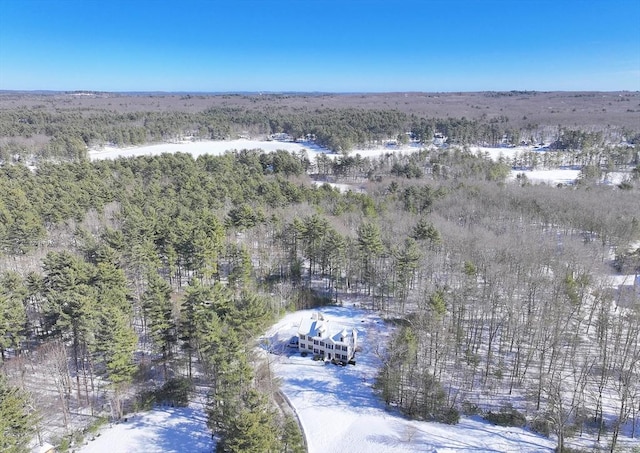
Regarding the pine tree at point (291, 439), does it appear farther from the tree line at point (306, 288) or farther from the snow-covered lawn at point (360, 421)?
the snow-covered lawn at point (360, 421)

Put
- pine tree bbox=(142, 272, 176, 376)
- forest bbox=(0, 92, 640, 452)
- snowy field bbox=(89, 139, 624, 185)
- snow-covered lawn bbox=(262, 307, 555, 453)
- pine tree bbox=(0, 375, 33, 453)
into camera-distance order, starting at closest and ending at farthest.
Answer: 1. pine tree bbox=(0, 375, 33, 453)
2. snow-covered lawn bbox=(262, 307, 555, 453)
3. forest bbox=(0, 92, 640, 452)
4. pine tree bbox=(142, 272, 176, 376)
5. snowy field bbox=(89, 139, 624, 185)

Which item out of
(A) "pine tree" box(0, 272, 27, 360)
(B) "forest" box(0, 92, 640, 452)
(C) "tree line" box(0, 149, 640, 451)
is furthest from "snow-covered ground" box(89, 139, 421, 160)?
(A) "pine tree" box(0, 272, 27, 360)

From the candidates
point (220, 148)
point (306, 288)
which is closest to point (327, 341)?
point (306, 288)

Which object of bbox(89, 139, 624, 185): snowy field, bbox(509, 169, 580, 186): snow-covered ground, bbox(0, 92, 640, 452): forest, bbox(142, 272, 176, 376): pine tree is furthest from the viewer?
bbox(89, 139, 624, 185): snowy field

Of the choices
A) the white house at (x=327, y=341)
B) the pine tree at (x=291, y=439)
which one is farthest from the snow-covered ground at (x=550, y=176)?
the pine tree at (x=291, y=439)

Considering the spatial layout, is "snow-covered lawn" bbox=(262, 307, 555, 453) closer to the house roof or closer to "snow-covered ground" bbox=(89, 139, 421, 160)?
the house roof

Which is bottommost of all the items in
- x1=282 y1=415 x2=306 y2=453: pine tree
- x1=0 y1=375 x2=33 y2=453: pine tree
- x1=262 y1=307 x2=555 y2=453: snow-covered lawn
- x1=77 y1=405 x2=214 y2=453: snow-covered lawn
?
x1=77 y1=405 x2=214 y2=453: snow-covered lawn
